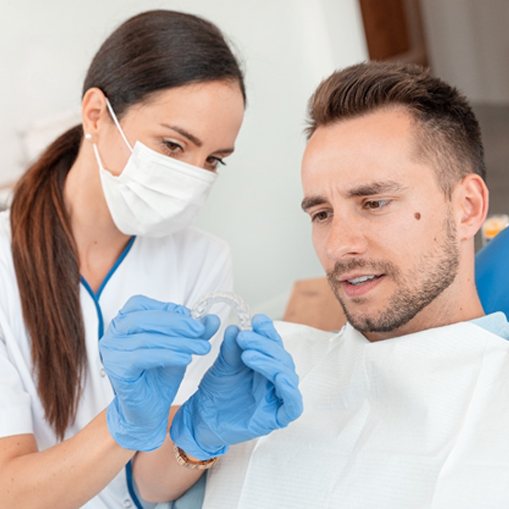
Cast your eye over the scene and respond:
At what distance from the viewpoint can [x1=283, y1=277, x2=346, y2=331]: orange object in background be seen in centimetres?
218

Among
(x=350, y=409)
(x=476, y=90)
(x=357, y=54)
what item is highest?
(x=357, y=54)

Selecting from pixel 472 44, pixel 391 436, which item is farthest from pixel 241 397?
pixel 472 44

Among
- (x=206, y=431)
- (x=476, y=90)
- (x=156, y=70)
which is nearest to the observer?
(x=206, y=431)

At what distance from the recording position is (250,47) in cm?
251

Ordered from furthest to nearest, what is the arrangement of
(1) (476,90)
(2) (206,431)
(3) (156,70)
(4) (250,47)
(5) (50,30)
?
(1) (476,90)
(4) (250,47)
(5) (50,30)
(3) (156,70)
(2) (206,431)

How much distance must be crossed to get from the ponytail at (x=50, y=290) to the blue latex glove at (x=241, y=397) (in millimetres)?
283

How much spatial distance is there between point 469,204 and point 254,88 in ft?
4.14

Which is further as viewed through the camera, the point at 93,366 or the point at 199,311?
the point at 93,366

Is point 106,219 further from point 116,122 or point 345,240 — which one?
point 345,240

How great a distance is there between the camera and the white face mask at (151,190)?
1517mm

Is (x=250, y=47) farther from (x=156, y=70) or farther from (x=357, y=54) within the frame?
(x=156, y=70)

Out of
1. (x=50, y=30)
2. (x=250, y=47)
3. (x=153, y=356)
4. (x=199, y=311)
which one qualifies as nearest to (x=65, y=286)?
(x=199, y=311)

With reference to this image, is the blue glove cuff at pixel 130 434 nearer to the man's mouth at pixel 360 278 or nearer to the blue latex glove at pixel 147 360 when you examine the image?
the blue latex glove at pixel 147 360

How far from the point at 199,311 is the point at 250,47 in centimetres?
136
